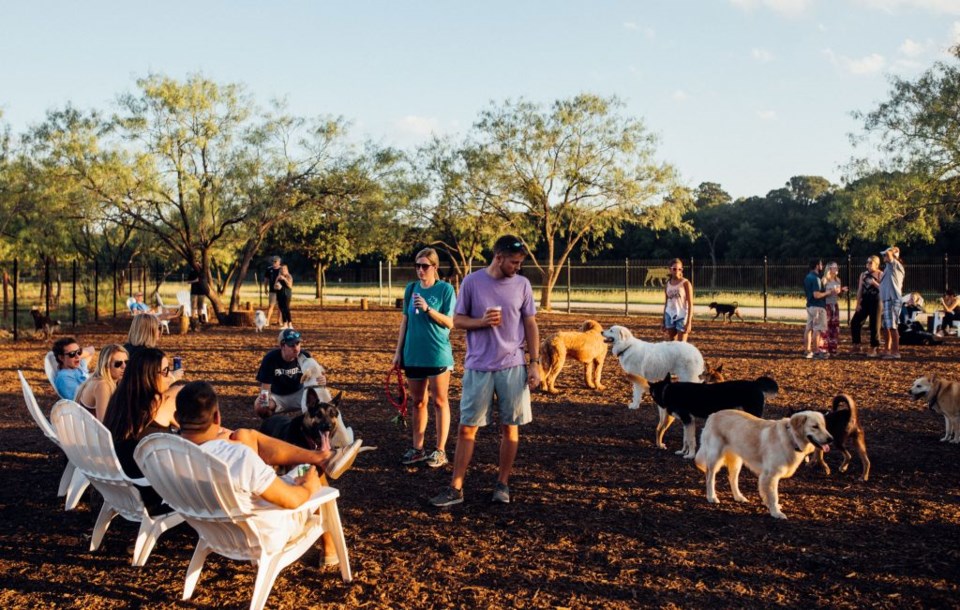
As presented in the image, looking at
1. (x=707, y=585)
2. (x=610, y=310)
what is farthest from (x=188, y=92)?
(x=707, y=585)

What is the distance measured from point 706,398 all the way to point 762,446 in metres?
1.25

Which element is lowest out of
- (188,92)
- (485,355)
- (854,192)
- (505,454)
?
(505,454)

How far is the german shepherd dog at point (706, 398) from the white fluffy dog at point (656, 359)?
1.46 m

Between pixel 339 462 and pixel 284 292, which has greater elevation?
pixel 284 292

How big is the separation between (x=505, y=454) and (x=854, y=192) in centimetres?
2258

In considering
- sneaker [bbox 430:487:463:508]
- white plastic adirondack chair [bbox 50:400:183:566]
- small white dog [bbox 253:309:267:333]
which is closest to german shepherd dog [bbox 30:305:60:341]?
small white dog [bbox 253:309:267:333]

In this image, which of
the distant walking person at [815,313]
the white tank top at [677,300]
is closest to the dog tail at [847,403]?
the white tank top at [677,300]

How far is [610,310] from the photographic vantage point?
28.5 metres

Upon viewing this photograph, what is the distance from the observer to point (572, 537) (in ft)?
15.8

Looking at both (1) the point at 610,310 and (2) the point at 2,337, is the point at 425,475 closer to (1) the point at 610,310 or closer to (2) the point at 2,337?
(2) the point at 2,337

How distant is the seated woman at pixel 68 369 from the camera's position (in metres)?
6.39

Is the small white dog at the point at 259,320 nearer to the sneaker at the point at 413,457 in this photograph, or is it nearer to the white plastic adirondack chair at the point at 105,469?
the sneaker at the point at 413,457

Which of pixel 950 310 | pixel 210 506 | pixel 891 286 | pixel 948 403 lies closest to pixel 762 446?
pixel 948 403

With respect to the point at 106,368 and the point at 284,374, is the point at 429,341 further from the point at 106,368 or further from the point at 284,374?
the point at 106,368
